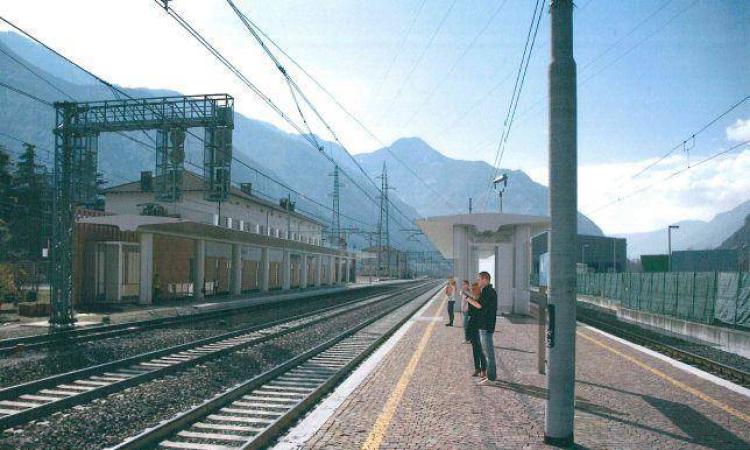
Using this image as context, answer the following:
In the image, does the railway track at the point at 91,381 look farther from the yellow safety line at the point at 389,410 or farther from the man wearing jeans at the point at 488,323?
the man wearing jeans at the point at 488,323

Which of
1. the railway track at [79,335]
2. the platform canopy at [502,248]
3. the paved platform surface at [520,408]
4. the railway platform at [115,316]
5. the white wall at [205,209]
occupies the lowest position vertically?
the railway platform at [115,316]

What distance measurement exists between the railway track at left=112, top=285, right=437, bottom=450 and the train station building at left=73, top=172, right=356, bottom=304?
486 inches

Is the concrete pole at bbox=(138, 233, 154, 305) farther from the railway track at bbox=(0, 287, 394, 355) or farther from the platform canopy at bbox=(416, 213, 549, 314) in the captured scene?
the platform canopy at bbox=(416, 213, 549, 314)

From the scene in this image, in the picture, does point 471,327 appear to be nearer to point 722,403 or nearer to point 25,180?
point 722,403

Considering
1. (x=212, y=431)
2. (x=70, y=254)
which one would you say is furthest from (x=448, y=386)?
(x=70, y=254)

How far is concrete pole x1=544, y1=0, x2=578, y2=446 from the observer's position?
613 cm

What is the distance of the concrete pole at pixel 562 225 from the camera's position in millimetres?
6129

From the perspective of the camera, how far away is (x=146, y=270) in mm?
28562

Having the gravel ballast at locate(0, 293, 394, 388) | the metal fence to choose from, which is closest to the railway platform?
the gravel ballast at locate(0, 293, 394, 388)

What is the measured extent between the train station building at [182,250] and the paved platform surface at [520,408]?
14456 mm

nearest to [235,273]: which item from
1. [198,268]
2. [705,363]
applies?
[198,268]

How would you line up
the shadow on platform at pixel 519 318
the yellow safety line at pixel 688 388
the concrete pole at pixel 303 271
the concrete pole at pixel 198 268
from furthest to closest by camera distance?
the concrete pole at pixel 303 271 < the concrete pole at pixel 198 268 < the shadow on platform at pixel 519 318 < the yellow safety line at pixel 688 388

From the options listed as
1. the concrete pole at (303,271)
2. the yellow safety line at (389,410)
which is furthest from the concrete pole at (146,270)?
the concrete pole at (303,271)

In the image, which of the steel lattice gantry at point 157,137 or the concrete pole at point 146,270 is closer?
the steel lattice gantry at point 157,137
